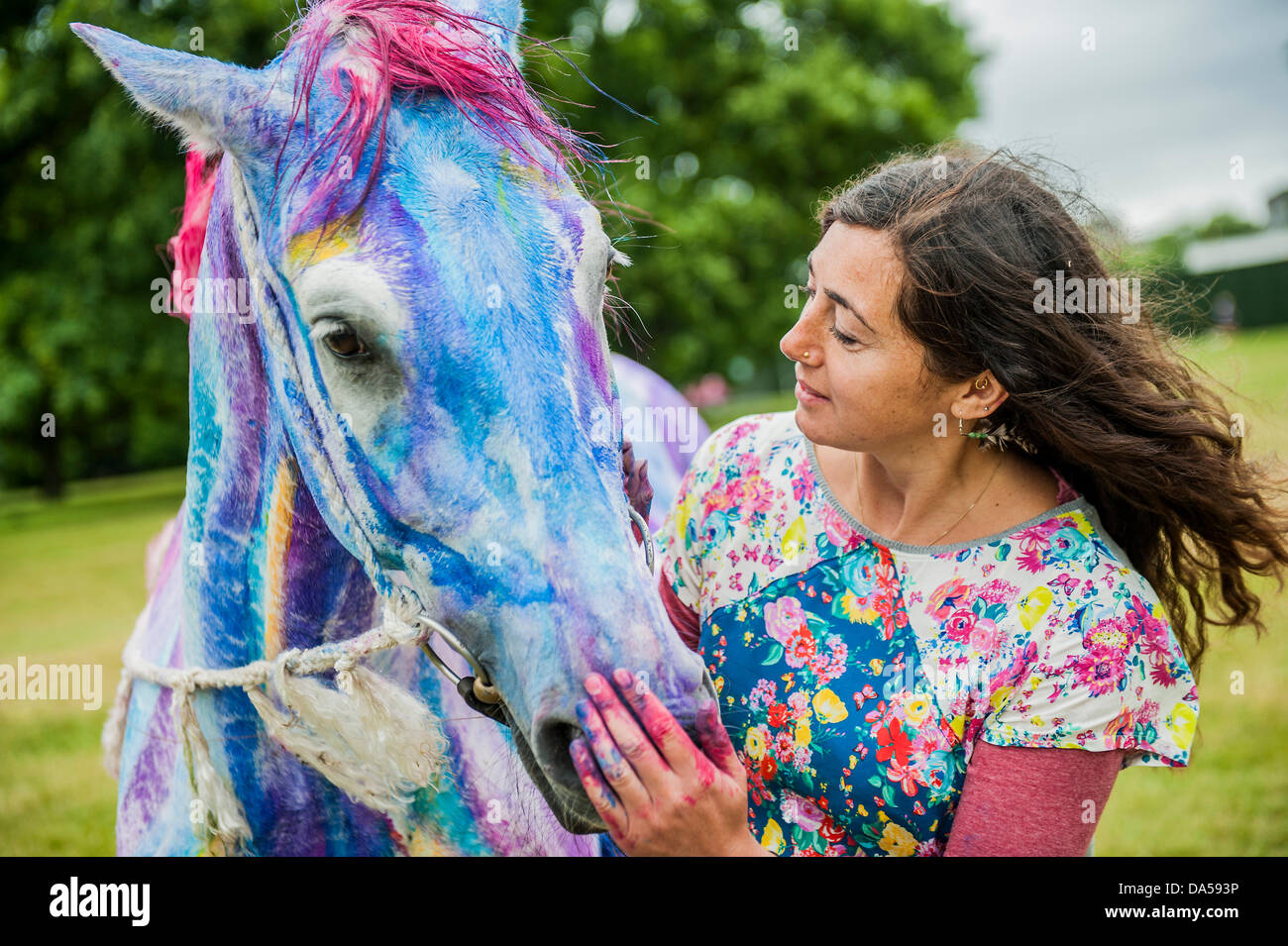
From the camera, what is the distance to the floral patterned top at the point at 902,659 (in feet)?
4.77

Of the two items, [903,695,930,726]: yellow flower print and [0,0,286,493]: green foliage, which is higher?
[0,0,286,493]: green foliage

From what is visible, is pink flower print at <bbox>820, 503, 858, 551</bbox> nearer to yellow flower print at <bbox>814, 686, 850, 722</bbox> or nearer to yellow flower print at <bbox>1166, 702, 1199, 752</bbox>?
yellow flower print at <bbox>814, 686, 850, 722</bbox>

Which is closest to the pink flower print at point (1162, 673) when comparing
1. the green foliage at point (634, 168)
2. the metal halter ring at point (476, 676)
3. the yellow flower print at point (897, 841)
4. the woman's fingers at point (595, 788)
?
the yellow flower print at point (897, 841)

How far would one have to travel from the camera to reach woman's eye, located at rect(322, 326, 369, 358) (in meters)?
1.21

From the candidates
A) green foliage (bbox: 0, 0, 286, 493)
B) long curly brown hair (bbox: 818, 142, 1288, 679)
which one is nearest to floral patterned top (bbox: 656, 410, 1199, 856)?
long curly brown hair (bbox: 818, 142, 1288, 679)

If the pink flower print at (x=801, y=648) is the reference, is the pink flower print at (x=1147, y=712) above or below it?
below

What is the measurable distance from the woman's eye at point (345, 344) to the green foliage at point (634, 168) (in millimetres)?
7481

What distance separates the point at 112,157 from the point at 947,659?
8.47 meters

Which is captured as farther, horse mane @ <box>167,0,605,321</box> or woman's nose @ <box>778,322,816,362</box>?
woman's nose @ <box>778,322,816,362</box>

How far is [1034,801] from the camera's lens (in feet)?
4.74

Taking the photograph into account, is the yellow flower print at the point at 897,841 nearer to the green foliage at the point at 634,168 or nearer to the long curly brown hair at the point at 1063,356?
the long curly brown hair at the point at 1063,356

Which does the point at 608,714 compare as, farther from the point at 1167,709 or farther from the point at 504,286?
the point at 1167,709

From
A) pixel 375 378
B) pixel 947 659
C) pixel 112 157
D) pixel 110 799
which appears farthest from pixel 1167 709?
pixel 112 157

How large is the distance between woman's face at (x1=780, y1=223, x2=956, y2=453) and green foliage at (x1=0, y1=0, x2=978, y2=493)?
7058 mm
